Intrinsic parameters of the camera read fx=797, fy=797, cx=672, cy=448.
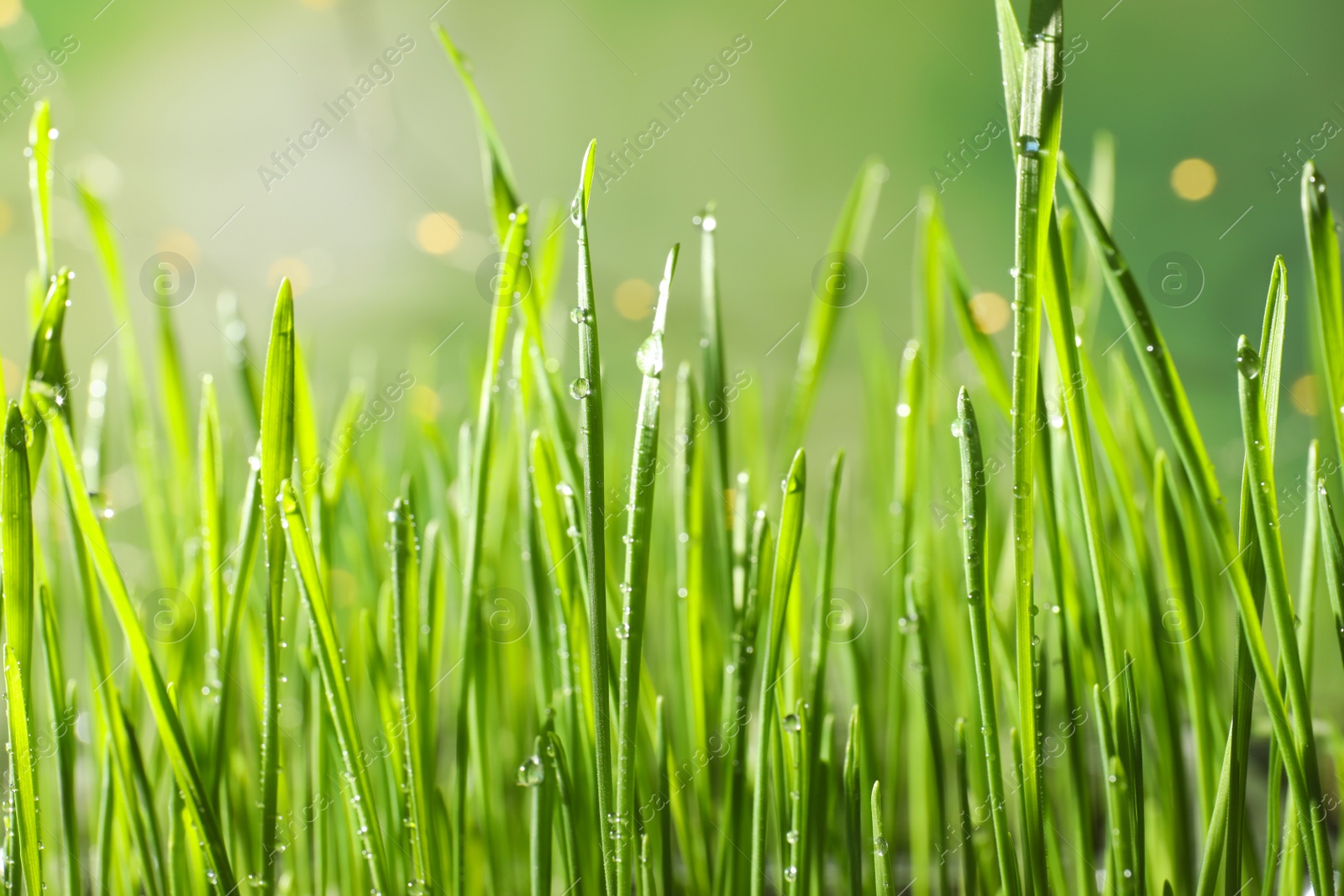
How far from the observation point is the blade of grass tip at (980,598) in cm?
26

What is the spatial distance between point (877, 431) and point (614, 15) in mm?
1497

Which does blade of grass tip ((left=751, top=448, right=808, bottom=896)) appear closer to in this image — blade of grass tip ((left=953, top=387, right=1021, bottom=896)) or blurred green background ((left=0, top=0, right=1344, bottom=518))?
blade of grass tip ((left=953, top=387, right=1021, bottom=896))

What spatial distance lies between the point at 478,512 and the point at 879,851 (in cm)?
20

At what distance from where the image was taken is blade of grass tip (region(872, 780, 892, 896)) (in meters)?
0.29

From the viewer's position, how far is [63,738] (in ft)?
1.08

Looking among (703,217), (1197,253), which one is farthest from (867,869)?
(1197,253)

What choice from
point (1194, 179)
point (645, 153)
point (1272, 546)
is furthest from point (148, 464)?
point (1194, 179)

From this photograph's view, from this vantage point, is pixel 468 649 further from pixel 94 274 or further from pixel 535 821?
pixel 94 274

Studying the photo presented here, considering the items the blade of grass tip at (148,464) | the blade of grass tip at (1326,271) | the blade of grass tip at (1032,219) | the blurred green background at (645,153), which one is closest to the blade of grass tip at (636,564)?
the blade of grass tip at (1032,219)

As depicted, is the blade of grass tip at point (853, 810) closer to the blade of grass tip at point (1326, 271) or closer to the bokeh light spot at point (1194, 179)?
the blade of grass tip at point (1326, 271)

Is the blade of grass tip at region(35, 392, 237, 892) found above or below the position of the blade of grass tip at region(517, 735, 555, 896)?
above

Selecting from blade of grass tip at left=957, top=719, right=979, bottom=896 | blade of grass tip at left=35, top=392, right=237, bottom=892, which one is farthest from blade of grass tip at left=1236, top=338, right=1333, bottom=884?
blade of grass tip at left=35, top=392, right=237, bottom=892

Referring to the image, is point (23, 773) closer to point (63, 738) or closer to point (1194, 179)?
point (63, 738)

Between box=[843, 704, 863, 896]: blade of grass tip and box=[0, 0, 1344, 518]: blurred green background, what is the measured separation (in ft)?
3.98
